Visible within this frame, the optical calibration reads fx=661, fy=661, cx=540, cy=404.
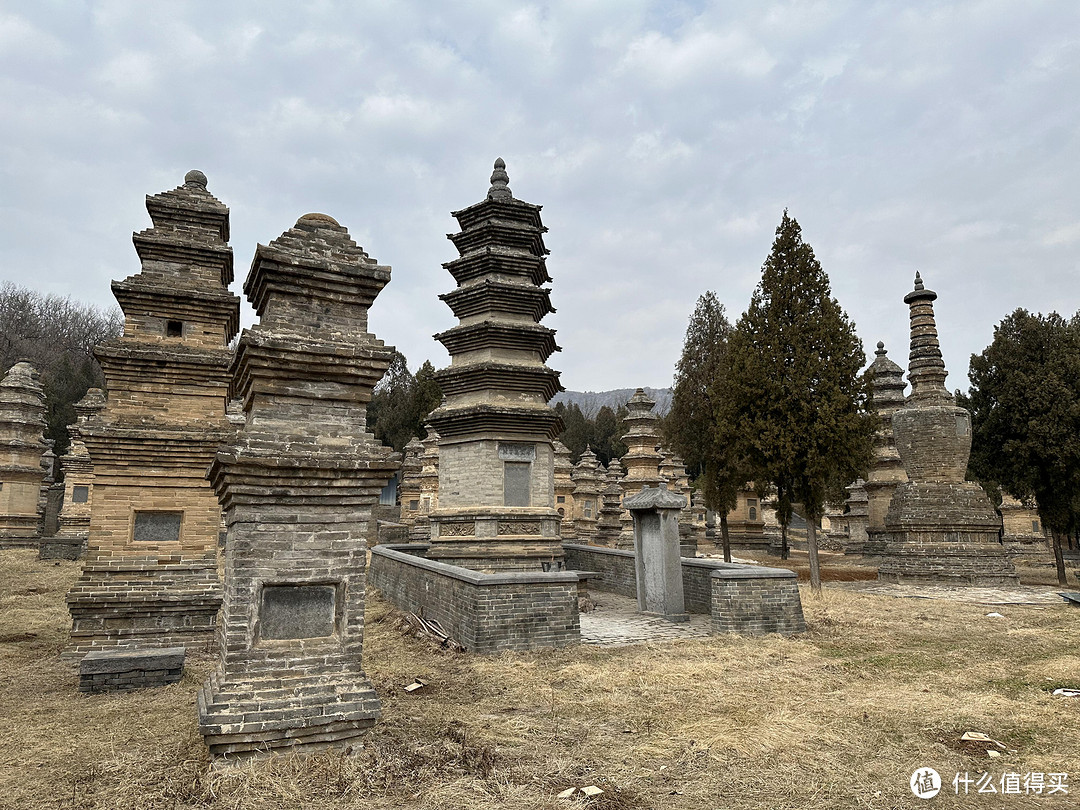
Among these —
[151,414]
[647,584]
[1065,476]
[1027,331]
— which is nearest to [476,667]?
[647,584]

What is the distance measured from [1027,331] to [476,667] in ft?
69.8

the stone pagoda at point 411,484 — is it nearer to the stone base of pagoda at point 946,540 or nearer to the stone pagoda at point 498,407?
the stone pagoda at point 498,407

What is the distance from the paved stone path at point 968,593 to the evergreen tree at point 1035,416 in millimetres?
2921

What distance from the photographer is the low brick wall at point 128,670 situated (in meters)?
7.82

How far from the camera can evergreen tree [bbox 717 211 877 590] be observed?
58.7ft

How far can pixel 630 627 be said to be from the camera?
1197 cm

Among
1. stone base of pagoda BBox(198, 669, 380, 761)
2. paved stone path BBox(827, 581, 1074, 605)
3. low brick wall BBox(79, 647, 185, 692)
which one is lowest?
paved stone path BBox(827, 581, 1074, 605)

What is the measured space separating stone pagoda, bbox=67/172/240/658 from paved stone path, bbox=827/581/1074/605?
632 inches

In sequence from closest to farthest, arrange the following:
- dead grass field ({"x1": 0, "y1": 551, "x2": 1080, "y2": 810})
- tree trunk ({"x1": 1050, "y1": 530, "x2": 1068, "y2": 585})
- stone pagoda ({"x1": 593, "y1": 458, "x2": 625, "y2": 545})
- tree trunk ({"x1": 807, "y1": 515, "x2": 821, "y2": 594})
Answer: dead grass field ({"x1": 0, "y1": 551, "x2": 1080, "y2": 810}), tree trunk ({"x1": 807, "y1": 515, "x2": 821, "y2": 594}), tree trunk ({"x1": 1050, "y1": 530, "x2": 1068, "y2": 585}), stone pagoda ({"x1": 593, "y1": 458, "x2": 625, "y2": 545})

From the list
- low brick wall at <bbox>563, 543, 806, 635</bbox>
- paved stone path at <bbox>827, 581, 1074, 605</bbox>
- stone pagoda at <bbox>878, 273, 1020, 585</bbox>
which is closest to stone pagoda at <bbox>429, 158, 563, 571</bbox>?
low brick wall at <bbox>563, 543, 806, 635</bbox>

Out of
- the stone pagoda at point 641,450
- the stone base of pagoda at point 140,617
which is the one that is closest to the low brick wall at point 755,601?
the stone base of pagoda at point 140,617

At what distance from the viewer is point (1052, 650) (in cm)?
1018

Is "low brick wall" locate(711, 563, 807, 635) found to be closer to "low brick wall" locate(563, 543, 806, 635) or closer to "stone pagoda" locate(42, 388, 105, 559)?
"low brick wall" locate(563, 543, 806, 635)

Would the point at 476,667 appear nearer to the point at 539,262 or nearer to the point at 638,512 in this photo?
the point at 638,512
